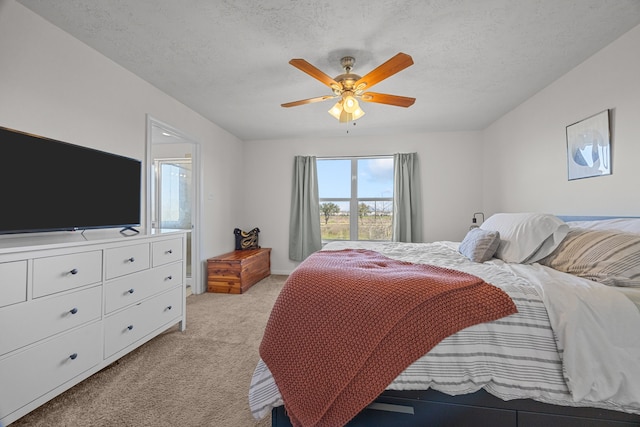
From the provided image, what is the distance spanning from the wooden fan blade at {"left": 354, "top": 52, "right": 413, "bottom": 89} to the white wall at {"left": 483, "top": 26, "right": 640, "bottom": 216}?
5.31 feet

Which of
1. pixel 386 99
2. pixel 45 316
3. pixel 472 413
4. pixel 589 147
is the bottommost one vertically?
pixel 472 413

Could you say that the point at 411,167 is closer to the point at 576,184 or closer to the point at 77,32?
the point at 576,184

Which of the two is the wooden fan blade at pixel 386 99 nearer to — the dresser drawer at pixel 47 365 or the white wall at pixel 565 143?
the white wall at pixel 565 143

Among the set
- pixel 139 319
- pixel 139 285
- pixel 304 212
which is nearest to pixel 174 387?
pixel 139 319

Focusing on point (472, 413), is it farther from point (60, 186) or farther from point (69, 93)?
point (69, 93)

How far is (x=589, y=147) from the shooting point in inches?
85.9

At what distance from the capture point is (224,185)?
4.12m

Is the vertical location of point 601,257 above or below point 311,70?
below

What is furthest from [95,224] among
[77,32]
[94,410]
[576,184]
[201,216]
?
[576,184]

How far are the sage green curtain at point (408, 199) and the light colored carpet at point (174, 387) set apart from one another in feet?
8.78

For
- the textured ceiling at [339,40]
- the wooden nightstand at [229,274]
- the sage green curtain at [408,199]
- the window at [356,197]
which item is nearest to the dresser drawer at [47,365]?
the wooden nightstand at [229,274]

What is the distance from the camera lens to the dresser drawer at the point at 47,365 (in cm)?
123

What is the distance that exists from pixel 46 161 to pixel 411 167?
4132mm

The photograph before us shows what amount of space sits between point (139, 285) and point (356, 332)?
177cm
